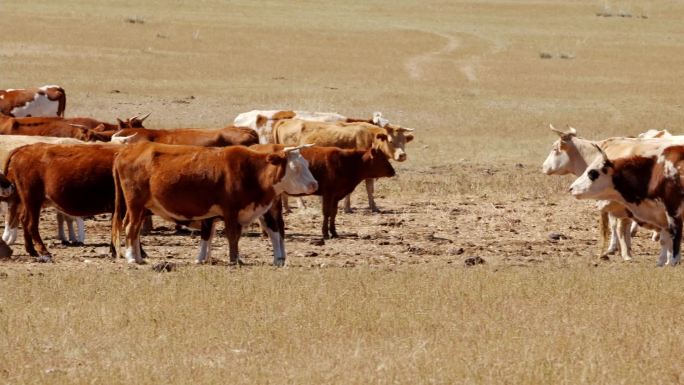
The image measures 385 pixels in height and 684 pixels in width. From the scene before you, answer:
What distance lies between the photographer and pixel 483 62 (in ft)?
163

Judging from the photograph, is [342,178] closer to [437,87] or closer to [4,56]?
[437,87]

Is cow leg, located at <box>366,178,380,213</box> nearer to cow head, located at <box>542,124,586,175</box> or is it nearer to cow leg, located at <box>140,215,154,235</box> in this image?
cow head, located at <box>542,124,586,175</box>

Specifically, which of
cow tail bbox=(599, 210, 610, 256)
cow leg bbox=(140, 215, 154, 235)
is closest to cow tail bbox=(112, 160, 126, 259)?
cow leg bbox=(140, 215, 154, 235)

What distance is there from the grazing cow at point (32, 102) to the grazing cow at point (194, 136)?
34.2 feet

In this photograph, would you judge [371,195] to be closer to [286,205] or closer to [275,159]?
[286,205]

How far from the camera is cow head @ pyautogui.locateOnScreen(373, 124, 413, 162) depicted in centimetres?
2042

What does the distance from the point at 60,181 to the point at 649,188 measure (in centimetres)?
639

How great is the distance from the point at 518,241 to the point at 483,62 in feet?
110

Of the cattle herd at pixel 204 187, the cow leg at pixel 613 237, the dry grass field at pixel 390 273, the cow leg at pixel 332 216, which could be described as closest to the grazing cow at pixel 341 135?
the dry grass field at pixel 390 273

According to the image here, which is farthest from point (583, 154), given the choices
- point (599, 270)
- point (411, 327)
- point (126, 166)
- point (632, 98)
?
point (632, 98)

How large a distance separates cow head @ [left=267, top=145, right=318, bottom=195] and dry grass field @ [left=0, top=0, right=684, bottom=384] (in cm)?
81

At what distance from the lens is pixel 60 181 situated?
14.7m

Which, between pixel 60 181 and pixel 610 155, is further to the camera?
pixel 610 155

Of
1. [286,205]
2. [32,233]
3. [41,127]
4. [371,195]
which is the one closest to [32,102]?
[41,127]
